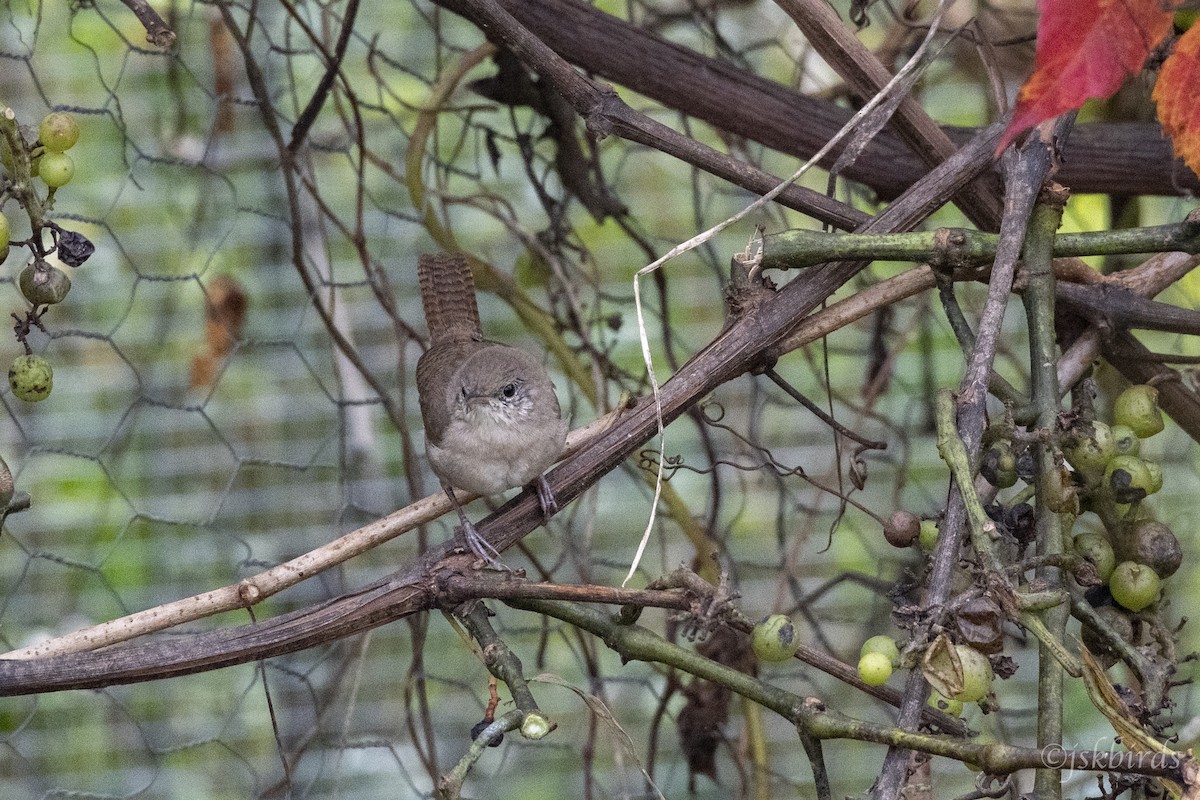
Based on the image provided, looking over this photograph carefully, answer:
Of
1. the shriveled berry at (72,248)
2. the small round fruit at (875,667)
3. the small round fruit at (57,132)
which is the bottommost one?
the small round fruit at (875,667)

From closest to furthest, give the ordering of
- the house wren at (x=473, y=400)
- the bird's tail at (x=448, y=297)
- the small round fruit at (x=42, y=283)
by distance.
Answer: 1. the small round fruit at (x=42, y=283)
2. the house wren at (x=473, y=400)
3. the bird's tail at (x=448, y=297)

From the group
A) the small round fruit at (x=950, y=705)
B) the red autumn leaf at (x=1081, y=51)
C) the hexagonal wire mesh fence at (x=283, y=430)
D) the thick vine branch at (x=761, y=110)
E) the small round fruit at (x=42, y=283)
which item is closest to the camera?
the red autumn leaf at (x=1081, y=51)

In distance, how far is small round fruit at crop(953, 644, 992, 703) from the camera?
2.91 feet

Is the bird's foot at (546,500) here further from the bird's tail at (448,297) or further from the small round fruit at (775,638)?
the bird's tail at (448,297)

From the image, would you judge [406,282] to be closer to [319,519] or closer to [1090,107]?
[319,519]

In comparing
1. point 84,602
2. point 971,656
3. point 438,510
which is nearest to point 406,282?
point 84,602

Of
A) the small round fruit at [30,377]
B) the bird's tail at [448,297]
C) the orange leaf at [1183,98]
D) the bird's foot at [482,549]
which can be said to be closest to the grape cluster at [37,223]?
the small round fruit at [30,377]

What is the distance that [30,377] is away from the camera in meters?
1.15

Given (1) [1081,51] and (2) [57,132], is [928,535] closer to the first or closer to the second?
(1) [1081,51]

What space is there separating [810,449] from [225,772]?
5.60 feet

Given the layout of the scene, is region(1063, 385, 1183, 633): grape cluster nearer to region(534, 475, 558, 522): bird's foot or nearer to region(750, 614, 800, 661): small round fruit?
region(750, 614, 800, 661): small round fruit

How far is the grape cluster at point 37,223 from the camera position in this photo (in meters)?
1.04

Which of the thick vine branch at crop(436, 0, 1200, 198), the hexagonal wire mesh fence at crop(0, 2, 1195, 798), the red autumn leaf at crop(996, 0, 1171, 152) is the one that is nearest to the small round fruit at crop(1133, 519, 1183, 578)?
the red autumn leaf at crop(996, 0, 1171, 152)

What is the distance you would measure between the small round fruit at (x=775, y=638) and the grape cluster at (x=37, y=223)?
2.30 feet
